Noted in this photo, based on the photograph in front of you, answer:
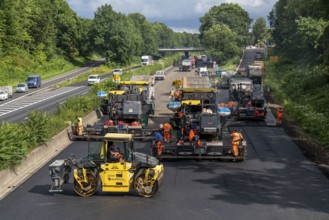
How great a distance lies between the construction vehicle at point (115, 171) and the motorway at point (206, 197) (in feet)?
1.32

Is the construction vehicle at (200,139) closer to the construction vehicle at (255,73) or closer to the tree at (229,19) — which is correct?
the construction vehicle at (255,73)

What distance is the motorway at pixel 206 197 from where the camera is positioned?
15156mm

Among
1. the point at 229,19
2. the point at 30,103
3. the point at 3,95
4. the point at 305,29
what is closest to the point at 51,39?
the point at 3,95

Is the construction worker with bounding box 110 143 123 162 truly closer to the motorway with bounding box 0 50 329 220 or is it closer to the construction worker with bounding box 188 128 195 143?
the motorway with bounding box 0 50 329 220

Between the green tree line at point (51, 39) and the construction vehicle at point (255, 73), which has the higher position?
the green tree line at point (51, 39)

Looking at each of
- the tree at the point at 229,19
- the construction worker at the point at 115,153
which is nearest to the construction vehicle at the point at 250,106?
the construction worker at the point at 115,153

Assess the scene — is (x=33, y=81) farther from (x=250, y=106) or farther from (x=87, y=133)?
(x=87, y=133)

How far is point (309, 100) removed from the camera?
4256 cm

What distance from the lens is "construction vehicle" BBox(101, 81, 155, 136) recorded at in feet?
95.2

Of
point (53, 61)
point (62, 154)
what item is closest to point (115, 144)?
point (62, 154)

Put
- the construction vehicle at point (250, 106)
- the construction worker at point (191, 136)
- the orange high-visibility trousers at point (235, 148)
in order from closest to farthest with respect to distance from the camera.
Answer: the orange high-visibility trousers at point (235, 148) < the construction worker at point (191, 136) < the construction vehicle at point (250, 106)

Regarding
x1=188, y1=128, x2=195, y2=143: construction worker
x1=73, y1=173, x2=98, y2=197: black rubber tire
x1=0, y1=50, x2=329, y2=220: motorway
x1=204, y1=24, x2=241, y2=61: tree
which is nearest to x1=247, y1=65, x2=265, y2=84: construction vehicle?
x1=204, y1=24, x2=241, y2=61: tree

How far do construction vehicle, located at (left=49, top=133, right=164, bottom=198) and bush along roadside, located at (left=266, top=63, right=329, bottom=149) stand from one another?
13.3 meters

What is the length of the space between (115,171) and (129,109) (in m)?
15.3
